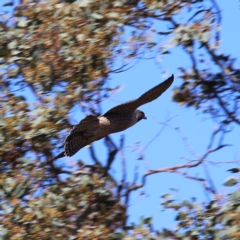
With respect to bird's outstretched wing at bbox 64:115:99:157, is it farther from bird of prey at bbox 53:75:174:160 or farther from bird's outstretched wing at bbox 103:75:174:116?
bird's outstretched wing at bbox 103:75:174:116

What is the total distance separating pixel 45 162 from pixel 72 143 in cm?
64

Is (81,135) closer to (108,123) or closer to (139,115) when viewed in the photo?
(108,123)

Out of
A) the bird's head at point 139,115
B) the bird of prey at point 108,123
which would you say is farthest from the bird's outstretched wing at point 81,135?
the bird's head at point 139,115

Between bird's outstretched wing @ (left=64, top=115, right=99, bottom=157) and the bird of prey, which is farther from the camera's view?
the bird of prey

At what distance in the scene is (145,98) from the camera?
8.02 meters

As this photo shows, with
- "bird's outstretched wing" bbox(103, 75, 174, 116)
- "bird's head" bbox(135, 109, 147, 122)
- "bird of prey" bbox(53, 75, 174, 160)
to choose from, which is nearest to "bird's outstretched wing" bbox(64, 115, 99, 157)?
"bird of prey" bbox(53, 75, 174, 160)

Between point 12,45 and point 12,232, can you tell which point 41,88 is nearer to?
point 12,45

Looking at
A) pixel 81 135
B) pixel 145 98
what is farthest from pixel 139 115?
pixel 81 135

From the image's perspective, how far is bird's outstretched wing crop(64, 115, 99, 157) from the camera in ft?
23.9

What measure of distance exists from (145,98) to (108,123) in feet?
1.16

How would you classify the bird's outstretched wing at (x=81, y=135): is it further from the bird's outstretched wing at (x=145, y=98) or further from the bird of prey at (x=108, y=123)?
the bird's outstretched wing at (x=145, y=98)

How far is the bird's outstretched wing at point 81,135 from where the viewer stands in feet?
23.9

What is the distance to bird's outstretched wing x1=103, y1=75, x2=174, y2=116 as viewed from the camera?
786 cm

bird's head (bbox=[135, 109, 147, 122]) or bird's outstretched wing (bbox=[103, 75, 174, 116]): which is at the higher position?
bird's outstretched wing (bbox=[103, 75, 174, 116])
